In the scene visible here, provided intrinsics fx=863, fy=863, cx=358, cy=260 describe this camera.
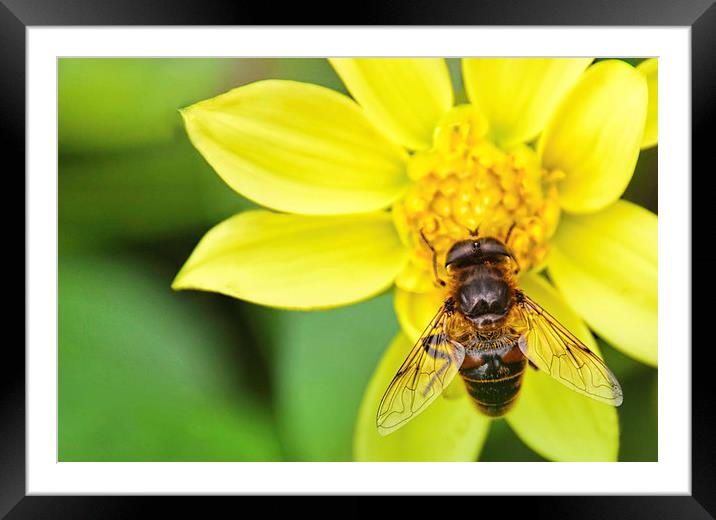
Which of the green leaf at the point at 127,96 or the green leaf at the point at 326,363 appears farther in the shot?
the green leaf at the point at 326,363

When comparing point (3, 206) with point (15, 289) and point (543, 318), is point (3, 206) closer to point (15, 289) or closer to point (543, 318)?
point (15, 289)

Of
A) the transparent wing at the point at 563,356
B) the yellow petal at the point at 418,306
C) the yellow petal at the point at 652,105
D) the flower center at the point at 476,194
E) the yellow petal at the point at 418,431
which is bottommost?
the yellow petal at the point at 418,431

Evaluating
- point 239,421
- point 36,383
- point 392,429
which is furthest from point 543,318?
point 36,383

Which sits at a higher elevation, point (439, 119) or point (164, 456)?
point (439, 119)

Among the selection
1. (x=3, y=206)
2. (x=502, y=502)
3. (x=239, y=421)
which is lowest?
(x=502, y=502)

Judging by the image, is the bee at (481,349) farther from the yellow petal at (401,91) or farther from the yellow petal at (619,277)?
the yellow petal at (401,91)

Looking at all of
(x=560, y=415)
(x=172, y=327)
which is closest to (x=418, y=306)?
(x=560, y=415)

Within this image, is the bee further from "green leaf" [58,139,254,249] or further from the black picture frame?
"green leaf" [58,139,254,249]

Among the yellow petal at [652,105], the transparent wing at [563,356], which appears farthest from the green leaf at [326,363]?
the yellow petal at [652,105]
